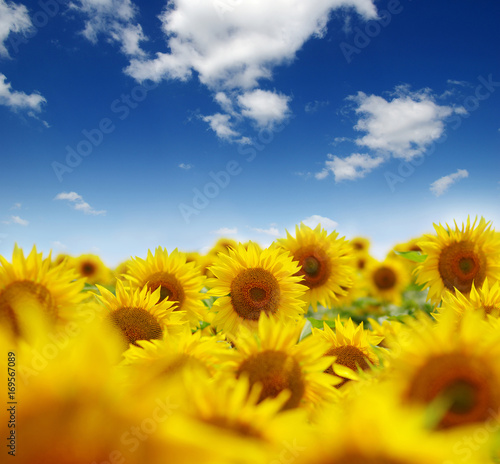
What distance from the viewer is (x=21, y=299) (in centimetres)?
169

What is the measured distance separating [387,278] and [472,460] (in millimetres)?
8590

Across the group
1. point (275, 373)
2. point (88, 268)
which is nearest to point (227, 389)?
point (275, 373)

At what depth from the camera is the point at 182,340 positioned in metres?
1.66

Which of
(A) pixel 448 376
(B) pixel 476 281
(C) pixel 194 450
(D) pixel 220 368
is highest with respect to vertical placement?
(B) pixel 476 281

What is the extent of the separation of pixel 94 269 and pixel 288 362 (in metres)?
9.40

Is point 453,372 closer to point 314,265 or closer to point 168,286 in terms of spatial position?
point 168,286

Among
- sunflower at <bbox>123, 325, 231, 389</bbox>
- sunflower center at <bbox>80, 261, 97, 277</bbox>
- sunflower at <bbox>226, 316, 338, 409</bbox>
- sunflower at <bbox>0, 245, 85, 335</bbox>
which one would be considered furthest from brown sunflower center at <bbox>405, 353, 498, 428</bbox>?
sunflower center at <bbox>80, 261, 97, 277</bbox>

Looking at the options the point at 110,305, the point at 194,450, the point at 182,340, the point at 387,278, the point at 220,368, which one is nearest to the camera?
the point at 194,450

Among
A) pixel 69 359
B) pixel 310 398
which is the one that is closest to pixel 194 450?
pixel 69 359

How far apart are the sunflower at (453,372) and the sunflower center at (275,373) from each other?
1.15ft

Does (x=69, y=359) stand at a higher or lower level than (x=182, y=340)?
lower

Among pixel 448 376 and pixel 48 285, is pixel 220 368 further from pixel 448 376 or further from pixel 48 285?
pixel 48 285

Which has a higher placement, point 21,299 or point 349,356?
point 349,356

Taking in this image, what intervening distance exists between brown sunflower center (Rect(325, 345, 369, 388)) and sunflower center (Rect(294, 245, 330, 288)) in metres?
2.47
